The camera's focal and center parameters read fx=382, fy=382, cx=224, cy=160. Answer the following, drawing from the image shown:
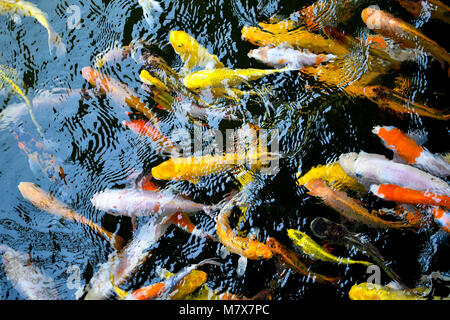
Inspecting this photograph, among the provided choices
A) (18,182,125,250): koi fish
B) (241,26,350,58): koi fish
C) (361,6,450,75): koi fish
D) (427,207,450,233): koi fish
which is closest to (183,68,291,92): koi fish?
(241,26,350,58): koi fish

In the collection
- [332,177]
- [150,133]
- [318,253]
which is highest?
[150,133]

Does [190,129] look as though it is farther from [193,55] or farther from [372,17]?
[372,17]

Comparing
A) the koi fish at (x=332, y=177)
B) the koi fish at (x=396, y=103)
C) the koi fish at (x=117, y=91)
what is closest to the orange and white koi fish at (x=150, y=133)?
the koi fish at (x=117, y=91)

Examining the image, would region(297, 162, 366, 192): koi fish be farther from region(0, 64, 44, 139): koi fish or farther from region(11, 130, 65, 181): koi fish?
region(0, 64, 44, 139): koi fish

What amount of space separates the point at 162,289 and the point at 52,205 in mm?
514

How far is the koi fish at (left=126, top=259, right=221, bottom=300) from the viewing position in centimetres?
136

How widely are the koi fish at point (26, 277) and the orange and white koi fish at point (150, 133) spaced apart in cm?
61

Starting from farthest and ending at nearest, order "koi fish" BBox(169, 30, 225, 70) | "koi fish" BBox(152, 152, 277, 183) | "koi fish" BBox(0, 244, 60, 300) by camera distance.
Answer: "koi fish" BBox(169, 30, 225, 70) → "koi fish" BBox(152, 152, 277, 183) → "koi fish" BBox(0, 244, 60, 300)

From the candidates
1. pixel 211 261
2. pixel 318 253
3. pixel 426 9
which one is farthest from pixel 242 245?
pixel 426 9

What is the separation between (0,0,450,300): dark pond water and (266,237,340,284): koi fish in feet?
0.08

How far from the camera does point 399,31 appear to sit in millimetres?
1609

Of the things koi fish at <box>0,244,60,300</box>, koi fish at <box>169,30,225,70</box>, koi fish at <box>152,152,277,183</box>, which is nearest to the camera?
koi fish at <box>0,244,60,300</box>
